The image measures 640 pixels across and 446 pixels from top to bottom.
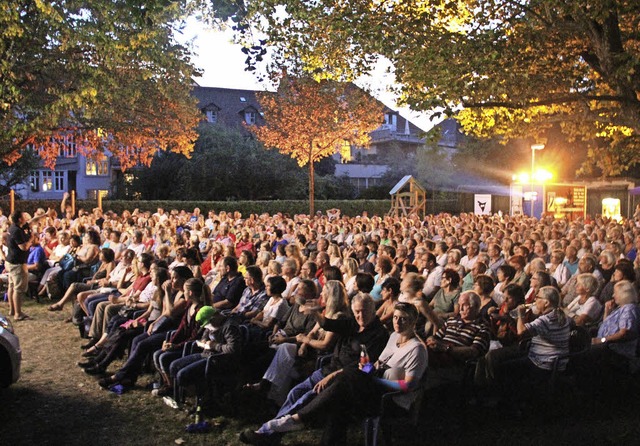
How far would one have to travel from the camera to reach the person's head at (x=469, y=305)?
5492 mm

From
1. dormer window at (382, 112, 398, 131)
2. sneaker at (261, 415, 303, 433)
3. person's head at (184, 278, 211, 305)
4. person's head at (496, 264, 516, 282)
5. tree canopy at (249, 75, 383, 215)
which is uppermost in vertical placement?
dormer window at (382, 112, 398, 131)

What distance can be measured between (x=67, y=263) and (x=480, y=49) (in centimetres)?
820

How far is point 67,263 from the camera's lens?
37.7ft

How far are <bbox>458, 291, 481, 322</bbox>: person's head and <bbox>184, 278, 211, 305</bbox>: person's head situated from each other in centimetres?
264

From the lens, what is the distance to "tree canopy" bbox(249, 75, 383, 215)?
26906mm

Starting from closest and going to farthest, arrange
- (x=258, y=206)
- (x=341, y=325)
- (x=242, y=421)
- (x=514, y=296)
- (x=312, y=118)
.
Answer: (x=341, y=325), (x=242, y=421), (x=514, y=296), (x=312, y=118), (x=258, y=206)

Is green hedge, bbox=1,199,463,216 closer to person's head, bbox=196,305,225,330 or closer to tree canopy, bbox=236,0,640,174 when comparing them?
tree canopy, bbox=236,0,640,174

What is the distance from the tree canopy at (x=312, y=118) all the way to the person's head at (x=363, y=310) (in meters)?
21.5

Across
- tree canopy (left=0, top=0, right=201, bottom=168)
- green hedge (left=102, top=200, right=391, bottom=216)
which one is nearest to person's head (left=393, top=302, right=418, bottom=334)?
tree canopy (left=0, top=0, right=201, bottom=168)

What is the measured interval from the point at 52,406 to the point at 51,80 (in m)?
14.9

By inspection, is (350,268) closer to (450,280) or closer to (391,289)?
(450,280)

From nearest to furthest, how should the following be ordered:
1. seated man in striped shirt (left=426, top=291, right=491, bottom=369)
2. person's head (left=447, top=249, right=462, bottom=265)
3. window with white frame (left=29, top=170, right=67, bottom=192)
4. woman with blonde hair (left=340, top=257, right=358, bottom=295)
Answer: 1. seated man in striped shirt (left=426, top=291, right=491, bottom=369)
2. woman with blonde hair (left=340, top=257, right=358, bottom=295)
3. person's head (left=447, top=249, right=462, bottom=265)
4. window with white frame (left=29, top=170, right=67, bottom=192)

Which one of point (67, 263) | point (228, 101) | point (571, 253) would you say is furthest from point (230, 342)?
point (228, 101)

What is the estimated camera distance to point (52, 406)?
6070 mm
